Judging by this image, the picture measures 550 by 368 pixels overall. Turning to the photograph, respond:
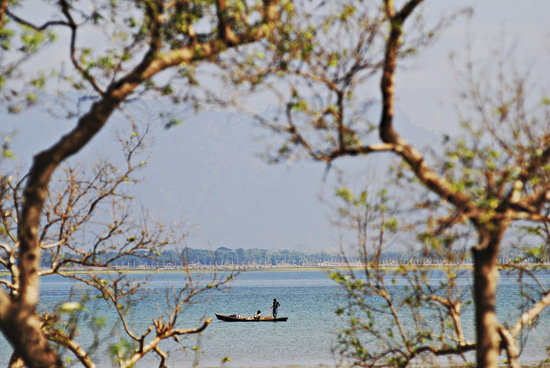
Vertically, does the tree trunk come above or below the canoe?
above

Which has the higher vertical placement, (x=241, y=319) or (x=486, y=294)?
(x=486, y=294)

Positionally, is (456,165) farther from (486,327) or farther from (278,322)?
(278,322)

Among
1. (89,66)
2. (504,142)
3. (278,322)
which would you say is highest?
(89,66)

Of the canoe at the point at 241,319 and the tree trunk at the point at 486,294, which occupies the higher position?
the tree trunk at the point at 486,294

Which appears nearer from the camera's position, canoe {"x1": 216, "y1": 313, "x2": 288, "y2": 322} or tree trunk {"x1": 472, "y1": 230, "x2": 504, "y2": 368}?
tree trunk {"x1": 472, "y1": 230, "x2": 504, "y2": 368}

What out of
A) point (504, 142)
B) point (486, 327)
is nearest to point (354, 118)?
point (504, 142)

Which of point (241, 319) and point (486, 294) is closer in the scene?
point (486, 294)

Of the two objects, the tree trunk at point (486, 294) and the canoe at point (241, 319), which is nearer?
the tree trunk at point (486, 294)

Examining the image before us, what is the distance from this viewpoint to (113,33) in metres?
6.07

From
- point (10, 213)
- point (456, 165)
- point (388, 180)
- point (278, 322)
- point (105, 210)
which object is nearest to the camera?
point (456, 165)

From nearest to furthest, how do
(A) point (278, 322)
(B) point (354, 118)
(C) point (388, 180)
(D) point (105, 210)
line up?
(B) point (354, 118), (C) point (388, 180), (D) point (105, 210), (A) point (278, 322)

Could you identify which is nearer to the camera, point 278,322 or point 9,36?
point 9,36

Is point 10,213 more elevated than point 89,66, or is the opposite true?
point 89,66

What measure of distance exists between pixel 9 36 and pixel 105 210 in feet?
14.9
